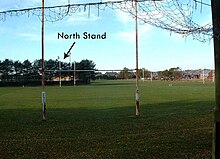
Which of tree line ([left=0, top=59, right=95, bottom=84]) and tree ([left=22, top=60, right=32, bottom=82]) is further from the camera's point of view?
tree ([left=22, top=60, right=32, bottom=82])

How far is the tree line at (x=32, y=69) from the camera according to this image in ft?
218

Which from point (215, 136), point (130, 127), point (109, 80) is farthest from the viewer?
point (109, 80)

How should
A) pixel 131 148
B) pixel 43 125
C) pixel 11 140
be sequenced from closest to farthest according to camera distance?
pixel 131 148 < pixel 11 140 < pixel 43 125

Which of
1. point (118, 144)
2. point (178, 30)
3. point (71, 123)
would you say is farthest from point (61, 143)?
point (178, 30)

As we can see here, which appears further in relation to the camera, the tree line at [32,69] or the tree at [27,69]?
the tree at [27,69]

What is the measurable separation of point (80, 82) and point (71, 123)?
5556cm

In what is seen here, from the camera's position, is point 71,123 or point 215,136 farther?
point 71,123

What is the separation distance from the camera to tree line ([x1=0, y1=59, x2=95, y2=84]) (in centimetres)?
6638

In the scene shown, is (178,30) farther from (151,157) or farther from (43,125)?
(43,125)

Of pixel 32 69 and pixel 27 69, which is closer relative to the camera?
pixel 32 69

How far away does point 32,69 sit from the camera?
247ft

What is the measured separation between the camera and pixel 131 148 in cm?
730

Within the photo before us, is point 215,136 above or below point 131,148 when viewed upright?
above

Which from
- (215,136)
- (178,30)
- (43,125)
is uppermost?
(178,30)
